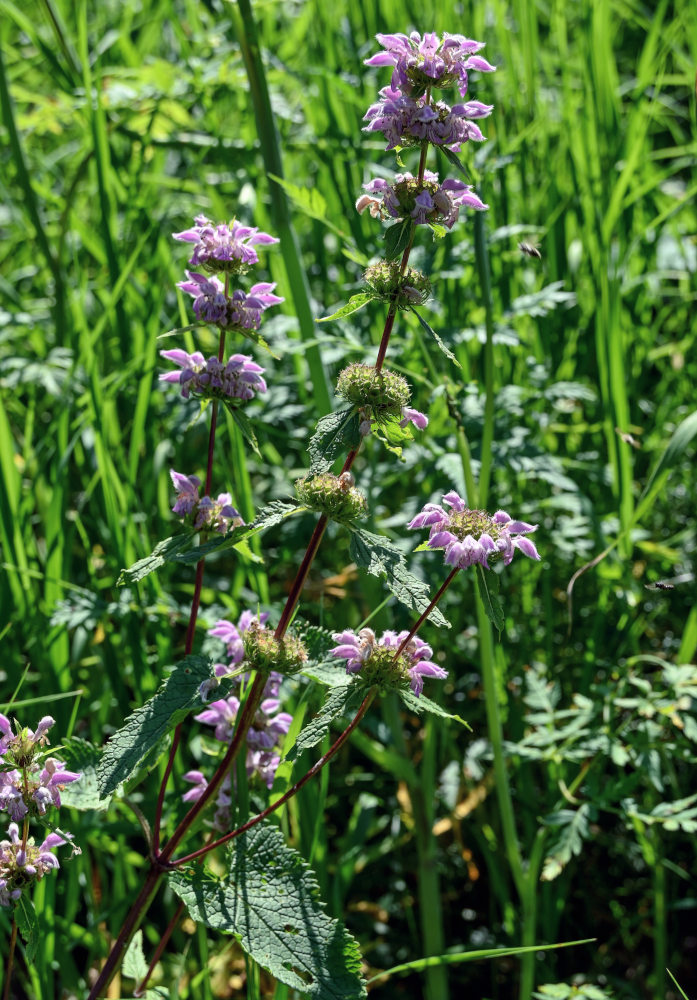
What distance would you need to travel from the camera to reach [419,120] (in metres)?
1.03

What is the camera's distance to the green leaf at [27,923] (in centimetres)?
98

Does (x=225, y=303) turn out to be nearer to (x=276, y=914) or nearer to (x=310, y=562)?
(x=310, y=562)

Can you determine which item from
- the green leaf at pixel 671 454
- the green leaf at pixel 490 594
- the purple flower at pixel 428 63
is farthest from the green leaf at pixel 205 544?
the green leaf at pixel 671 454

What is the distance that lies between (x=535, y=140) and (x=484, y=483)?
127 cm

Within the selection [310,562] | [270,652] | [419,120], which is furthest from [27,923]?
[419,120]

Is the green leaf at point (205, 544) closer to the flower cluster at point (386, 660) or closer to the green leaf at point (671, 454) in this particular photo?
the flower cluster at point (386, 660)

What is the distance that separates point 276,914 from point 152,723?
0.25 meters

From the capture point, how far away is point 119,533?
155 centimetres

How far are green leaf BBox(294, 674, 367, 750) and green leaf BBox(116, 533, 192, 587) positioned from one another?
0.79 feet

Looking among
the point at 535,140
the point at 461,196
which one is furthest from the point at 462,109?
the point at 535,140

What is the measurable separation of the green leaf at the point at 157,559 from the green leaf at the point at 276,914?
32 centimetres

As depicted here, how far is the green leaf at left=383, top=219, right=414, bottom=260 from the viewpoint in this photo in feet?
3.45

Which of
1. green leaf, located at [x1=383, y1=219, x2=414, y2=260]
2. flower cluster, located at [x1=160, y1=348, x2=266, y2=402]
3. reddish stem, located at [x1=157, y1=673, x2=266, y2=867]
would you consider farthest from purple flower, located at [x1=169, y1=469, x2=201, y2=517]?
green leaf, located at [x1=383, y1=219, x2=414, y2=260]

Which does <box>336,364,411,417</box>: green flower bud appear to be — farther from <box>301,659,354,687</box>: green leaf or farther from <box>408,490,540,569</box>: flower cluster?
<box>301,659,354,687</box>: green leaf
